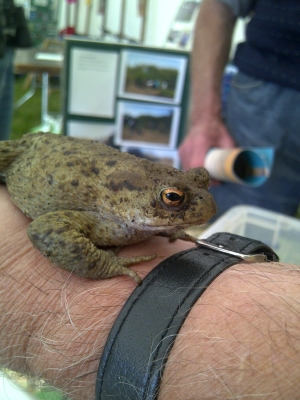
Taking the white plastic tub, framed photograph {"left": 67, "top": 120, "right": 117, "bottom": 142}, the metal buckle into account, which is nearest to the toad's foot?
the metal buckle

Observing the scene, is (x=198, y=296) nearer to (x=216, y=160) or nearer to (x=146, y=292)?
(x=146, y=292)

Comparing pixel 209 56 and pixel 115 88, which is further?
pixel 115 88

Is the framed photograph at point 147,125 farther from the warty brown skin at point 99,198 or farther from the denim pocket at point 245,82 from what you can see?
the warty brown skin at point 99,198

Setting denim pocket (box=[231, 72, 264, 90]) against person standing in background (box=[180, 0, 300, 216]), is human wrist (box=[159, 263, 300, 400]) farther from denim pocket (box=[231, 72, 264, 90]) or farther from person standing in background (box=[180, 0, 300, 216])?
denim pocket (box=[231, 72, 264, 90])

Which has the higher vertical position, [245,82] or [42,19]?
[42,19]

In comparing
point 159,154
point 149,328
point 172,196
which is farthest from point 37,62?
point 149,328

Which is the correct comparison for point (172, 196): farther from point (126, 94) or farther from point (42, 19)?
point (42, 19)

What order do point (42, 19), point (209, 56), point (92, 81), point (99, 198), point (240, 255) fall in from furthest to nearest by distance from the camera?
point (42, 19) < point (92, 81) < point (209, 56) < point (99, 198) < point (240, 255)
